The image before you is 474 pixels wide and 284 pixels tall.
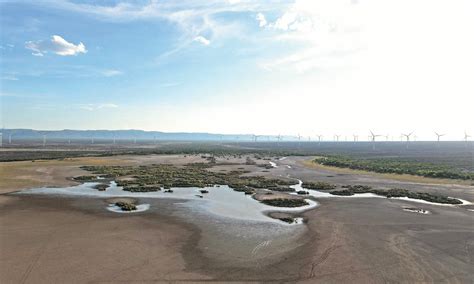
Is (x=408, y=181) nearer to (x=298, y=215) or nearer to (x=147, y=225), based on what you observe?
(x=298, y=215)

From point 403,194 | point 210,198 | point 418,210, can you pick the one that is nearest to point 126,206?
point 210,198

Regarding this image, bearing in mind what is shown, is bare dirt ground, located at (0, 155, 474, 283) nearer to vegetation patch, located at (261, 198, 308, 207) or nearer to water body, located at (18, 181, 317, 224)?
vegetation patch, located at (261, 198, 308, 207)

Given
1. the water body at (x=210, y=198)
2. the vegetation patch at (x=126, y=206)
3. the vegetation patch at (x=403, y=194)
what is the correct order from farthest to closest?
the vegetation patch at (x=403, y=194) < the vegetation patch at (x=126, y=206) < the water body at (x=210, y=198)

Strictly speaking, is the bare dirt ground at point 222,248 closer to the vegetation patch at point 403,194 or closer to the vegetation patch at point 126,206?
the vegetation patch at point 126,206

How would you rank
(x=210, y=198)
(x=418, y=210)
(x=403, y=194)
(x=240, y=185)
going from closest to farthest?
(x=418, y=210), (x=210, y=198), (x=403, y=194), (x=240, y=185)

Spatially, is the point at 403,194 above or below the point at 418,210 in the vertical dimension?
above

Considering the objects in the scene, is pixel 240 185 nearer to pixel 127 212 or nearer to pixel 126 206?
pixel 126 206

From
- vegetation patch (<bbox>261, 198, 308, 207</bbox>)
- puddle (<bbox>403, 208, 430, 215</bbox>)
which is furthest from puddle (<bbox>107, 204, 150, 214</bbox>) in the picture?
puddle (<bbox>403, 208, 430, 215</bbox>)

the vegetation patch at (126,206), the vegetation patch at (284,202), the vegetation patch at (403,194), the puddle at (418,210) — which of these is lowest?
the vegetation patch at (126,206)

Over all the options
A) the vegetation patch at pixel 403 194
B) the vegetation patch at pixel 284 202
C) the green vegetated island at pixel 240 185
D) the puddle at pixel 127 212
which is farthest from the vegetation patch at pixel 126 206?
the vegetation patch at pixel 403 194
